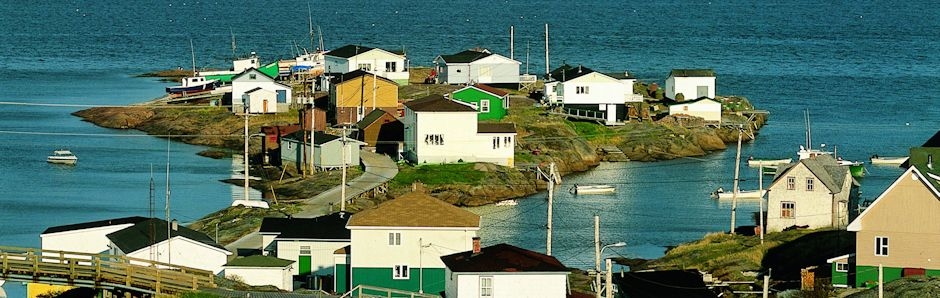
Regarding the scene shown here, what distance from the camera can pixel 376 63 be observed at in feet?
273

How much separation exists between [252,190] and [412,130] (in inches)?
276

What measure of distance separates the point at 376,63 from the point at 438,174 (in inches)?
847

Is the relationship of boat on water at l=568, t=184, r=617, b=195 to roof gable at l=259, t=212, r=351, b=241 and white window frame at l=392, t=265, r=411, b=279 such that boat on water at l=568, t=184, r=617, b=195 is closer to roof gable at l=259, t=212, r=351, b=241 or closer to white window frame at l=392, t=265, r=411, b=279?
roof gable at l=259, t=212, r=351, b=241

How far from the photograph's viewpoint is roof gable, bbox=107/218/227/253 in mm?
38750

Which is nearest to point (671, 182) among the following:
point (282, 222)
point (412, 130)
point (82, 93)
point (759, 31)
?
point (412, 130)

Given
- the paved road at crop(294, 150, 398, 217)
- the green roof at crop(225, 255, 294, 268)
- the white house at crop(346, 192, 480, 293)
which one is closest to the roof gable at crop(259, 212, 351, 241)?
the white house at crop(346, 192, 480, 293)

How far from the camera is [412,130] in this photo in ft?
215

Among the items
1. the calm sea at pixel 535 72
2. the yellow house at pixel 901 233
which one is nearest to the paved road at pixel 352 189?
the calm sea at pixel 535 72

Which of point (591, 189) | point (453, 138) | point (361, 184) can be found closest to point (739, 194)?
point (591, 189)

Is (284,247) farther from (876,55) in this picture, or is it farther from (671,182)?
(876,55)

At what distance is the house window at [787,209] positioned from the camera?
49.8m

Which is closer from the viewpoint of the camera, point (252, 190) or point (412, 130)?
point (252, 190)

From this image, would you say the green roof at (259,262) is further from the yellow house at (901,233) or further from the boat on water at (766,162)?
the boat on water at (766,162)

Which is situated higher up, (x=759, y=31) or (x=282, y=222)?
(x=759, y=31)
